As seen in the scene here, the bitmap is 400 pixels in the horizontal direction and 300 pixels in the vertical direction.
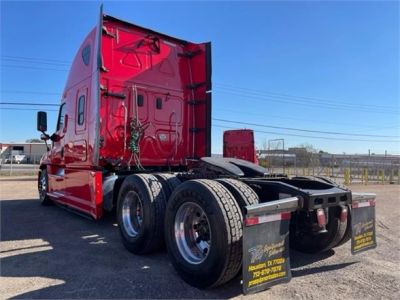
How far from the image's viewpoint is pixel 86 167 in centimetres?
687

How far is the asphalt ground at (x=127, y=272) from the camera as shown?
371 centimetres

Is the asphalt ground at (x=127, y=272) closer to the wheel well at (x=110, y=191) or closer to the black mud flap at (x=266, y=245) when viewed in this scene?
the black mud flap at (x=266, y=245)

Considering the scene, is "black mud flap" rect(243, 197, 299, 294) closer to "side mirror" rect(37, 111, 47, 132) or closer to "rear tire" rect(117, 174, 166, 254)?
"rear tire" rect(117, 174, 166, 254)

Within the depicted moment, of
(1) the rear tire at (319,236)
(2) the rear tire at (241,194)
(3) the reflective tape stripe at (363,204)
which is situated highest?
(2) the rear tire at (241,194)

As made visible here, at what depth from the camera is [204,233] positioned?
4.15m

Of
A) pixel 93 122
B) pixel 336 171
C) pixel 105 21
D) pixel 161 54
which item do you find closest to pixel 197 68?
pixel 161 54

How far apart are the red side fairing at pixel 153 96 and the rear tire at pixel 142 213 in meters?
1.21

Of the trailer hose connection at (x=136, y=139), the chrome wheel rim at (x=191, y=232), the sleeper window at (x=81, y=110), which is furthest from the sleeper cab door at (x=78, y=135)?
the chrome wheel rim at (x=191, y=232)

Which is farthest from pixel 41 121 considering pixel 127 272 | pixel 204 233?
pixel 204 233

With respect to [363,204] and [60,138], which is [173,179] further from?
[60,138]

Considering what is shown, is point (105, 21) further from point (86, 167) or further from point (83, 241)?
point (83, 241)

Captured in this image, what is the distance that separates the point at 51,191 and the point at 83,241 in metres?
3.66

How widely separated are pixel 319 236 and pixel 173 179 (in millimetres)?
2130

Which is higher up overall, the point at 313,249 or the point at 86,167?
the point at 86,167
